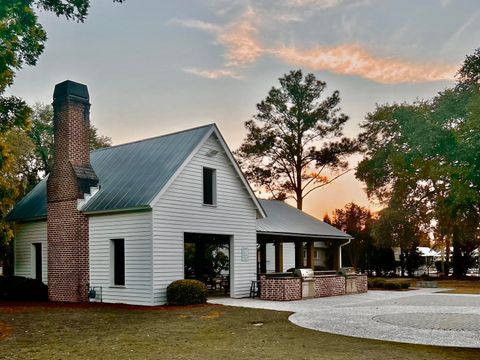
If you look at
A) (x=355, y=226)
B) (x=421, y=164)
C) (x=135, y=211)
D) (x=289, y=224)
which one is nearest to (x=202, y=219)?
(x=135, y=211)

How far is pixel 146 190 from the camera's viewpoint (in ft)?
65.3

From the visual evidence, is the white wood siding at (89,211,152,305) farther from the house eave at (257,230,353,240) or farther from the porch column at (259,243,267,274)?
the porch column at (259,243,267,274)

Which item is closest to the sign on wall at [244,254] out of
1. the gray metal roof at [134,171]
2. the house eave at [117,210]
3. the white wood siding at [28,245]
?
the gray metal roof at [134,171]

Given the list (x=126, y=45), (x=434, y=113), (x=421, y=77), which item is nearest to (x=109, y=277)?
(x=126, y=45)

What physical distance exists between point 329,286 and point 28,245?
45.3ft

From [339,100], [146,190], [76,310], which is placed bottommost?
[76,310]

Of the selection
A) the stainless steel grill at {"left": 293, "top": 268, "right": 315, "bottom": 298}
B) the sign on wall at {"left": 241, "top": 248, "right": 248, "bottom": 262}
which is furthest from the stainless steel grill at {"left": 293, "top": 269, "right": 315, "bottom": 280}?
the sign on wall at {"left": 241, "top": 248, "right": 248, "bottom": 262}

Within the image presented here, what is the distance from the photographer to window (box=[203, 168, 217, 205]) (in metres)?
22.2

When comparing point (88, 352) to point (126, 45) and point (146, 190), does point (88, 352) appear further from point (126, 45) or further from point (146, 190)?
point (126, 45)

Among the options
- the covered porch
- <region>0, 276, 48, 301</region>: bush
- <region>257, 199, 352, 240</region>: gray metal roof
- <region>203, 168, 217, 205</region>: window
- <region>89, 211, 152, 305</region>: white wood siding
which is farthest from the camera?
<region>257, 199, 352, 240</region>: gray metal roof

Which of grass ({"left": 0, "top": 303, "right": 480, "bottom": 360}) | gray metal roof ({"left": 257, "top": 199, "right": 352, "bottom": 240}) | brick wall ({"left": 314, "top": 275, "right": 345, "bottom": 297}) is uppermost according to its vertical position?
gray metal roof ({"left": 257, "top": 199, "right": 352, "bottom": 240})

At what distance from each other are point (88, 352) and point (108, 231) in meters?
10.4

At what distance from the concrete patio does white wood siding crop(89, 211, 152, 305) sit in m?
3.03

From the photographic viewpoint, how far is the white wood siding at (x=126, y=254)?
1930 centimetres
